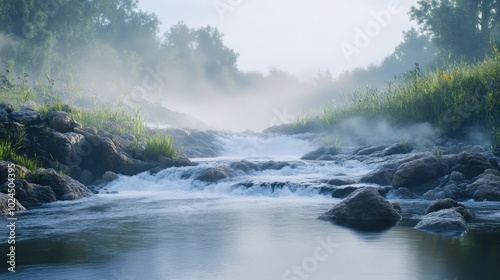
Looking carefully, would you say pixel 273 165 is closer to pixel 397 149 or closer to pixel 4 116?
pixel 397 149

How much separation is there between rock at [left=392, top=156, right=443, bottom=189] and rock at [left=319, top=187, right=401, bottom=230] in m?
3.91

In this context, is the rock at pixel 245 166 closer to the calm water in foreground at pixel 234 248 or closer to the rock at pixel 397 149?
the rock at pixel 397 149

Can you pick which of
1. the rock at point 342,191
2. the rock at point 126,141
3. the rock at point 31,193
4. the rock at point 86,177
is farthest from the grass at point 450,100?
the rock at point 31,193

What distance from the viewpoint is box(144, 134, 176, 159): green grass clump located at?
22.6m

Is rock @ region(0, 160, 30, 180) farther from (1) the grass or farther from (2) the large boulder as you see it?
(1) the grass

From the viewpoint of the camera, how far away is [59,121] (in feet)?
69.4

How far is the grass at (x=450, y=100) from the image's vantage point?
22.1 metres

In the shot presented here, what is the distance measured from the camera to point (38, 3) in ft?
164

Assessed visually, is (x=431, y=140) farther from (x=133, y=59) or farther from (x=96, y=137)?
(x=133, y=59)

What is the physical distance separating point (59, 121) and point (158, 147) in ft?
12.3

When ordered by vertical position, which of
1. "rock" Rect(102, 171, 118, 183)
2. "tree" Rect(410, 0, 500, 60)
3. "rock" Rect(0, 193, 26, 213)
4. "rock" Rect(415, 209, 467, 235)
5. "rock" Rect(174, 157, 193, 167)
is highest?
"tree" Rect(410, 0, 500, 60)

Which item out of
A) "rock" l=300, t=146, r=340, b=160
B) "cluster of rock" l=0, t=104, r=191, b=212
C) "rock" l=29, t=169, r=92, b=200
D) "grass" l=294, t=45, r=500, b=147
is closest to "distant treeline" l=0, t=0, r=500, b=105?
"grass" l=294, t=45, r=500, b=147

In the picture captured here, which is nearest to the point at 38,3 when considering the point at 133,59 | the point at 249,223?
the point at 133,59

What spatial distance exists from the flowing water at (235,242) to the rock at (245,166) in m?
3.45
